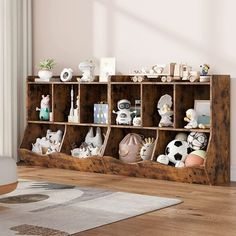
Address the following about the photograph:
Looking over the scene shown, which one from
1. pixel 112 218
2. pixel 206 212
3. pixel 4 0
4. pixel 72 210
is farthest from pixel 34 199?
pixel 4 0

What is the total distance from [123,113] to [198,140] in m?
0.77

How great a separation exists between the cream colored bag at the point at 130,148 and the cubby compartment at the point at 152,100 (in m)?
0.19

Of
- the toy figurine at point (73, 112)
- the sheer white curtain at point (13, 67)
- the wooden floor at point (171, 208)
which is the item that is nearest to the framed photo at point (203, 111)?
the wooden floor at point (171, 208)

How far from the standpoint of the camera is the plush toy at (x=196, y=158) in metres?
4.57

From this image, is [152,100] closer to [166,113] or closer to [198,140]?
[166,113]

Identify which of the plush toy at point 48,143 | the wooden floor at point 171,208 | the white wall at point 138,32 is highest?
→ the white wall at point 138,32

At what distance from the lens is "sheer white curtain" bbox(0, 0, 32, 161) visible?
5.65m

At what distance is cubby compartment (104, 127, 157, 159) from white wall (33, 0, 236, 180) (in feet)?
1.88

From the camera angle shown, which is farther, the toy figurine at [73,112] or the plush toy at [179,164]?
the toy figurine at [73,112]

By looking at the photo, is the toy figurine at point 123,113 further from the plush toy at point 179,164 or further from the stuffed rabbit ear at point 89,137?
the plush toy at point 179,164

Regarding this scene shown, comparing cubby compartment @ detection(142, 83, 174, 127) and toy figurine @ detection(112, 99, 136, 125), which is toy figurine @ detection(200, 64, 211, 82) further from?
toy figurine @ detection(112, 99, 136, 125)

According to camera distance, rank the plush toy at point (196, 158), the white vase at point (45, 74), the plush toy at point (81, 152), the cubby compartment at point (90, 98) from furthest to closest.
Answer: the white vase at point (45, 74), the cubby compartment at point (90, 98), the plush toy at point (81, 152), the plush toy at point (196, 158)

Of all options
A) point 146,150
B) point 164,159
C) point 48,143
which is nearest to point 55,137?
point 48,143

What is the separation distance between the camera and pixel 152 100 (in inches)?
197
